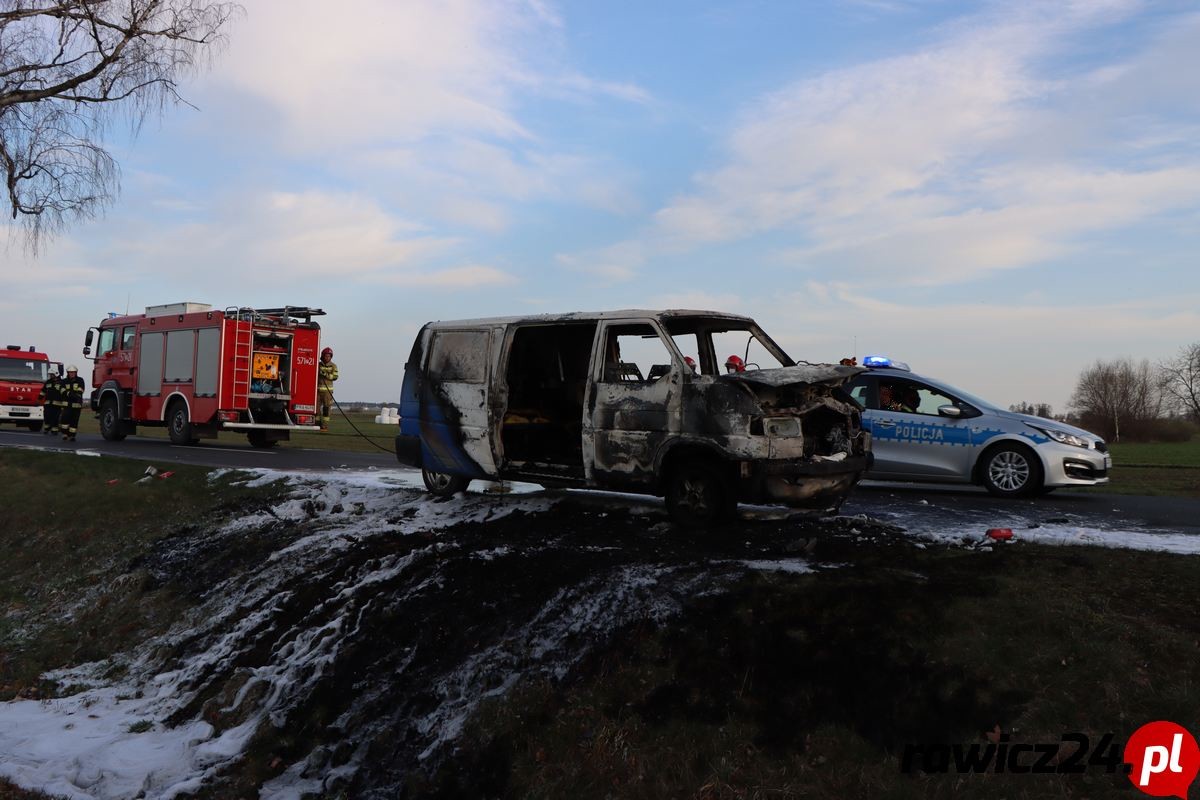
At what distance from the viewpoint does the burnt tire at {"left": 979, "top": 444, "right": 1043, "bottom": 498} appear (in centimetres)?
1056

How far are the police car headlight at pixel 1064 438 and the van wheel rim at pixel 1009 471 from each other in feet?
1.31

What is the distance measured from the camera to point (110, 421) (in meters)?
21.6

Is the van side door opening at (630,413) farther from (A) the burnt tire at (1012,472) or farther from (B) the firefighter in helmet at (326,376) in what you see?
(B) the firefighter in helmet at (326,376)

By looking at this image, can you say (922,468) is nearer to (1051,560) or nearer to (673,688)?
(1051,560)

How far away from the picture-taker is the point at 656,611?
6.07 m

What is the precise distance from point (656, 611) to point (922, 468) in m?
6.19

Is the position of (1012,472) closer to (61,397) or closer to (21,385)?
(61,397)

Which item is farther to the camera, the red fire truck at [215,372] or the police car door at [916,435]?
the red fire truck at [215,372]

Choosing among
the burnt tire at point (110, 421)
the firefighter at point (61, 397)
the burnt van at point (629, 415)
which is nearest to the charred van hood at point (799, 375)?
the burnt van at point (629, 415)

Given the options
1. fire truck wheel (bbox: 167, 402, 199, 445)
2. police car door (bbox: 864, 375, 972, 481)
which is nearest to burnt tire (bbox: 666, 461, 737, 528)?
→ police car door (bbox: 864, 375, 972, 481)

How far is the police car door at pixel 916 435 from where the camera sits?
1091 centimetres

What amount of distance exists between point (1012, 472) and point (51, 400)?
22.5 meters

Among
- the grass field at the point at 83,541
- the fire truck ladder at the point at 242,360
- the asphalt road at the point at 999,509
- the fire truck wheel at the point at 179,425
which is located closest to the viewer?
the asphalt road at the point at 999,509

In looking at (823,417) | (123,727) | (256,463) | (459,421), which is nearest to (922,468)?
(823,417)
